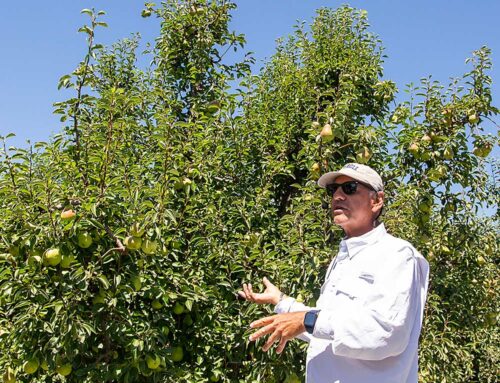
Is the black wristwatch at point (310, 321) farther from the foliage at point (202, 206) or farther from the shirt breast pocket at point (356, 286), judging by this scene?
the foliage at point (202, 206)

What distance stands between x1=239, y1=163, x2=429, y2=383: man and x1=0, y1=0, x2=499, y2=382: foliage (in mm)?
1236

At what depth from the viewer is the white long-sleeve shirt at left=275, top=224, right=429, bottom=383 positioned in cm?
162

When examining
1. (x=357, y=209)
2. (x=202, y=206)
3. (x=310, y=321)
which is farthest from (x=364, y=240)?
(x=202, y=206)

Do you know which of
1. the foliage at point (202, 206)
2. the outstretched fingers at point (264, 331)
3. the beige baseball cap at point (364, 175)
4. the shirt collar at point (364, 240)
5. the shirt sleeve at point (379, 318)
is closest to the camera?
the shirt sleeve at point (379, 318)

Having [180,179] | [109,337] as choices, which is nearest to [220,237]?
[180,179]

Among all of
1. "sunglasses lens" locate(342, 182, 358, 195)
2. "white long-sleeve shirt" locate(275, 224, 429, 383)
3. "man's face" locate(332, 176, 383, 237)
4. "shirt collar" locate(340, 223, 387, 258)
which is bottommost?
"white long-sleeve shirt" locate(275, 224, 429, 383)

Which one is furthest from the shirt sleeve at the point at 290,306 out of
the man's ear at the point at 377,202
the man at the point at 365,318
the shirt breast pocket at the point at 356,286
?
the man's ear at the point at 377,202

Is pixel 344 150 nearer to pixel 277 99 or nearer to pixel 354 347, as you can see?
pixel 277 99

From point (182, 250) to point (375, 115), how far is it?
2287 mm

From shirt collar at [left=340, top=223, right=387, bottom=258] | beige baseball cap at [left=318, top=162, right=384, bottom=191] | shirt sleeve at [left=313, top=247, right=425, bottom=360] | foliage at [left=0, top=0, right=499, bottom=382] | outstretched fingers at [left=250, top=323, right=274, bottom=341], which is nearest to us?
shirt sleeve at [left=313, top=247, right=425, bottom=360]

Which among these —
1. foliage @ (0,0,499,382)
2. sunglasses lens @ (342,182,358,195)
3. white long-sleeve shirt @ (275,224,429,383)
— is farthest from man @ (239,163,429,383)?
foliage @ (0,0,499,382)

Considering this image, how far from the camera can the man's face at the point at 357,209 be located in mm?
2021

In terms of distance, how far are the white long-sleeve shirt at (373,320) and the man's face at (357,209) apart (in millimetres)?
115

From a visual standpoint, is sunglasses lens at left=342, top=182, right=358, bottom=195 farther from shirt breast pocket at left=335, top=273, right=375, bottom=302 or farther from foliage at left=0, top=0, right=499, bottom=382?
foliage at left=0, top=0, right=499, bottom=382
